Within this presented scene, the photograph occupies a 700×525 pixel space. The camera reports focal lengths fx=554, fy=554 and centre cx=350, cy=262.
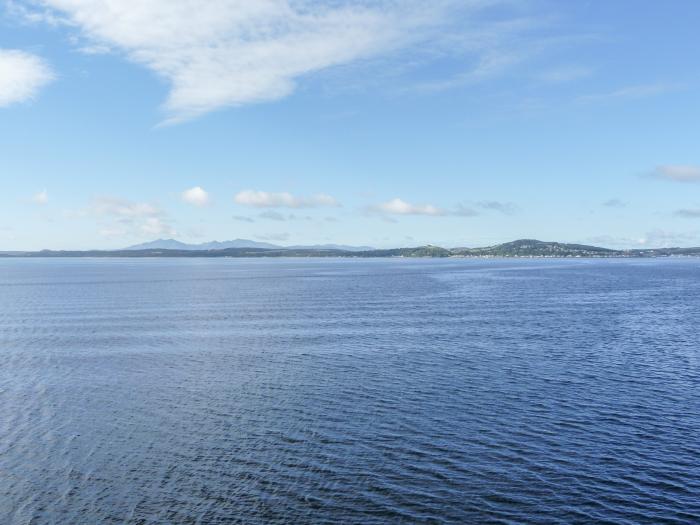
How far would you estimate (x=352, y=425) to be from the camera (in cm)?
4050

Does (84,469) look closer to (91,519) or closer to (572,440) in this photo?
(91,519)

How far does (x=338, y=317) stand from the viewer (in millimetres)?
97062

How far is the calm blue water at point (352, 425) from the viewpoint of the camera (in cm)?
2902

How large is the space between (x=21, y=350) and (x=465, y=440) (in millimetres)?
58891

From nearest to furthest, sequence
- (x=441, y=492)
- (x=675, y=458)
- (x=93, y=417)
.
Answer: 1. (x=441, y=492)
2. (x=675, y=458)
3. (x=93, y=417)

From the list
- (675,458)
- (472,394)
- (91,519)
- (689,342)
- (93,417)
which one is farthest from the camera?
(689,342)

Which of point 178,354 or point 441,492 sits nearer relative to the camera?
point 441,492

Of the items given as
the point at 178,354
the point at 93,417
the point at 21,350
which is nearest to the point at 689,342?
the point at 178,354

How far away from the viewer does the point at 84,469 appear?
33531 millimetres

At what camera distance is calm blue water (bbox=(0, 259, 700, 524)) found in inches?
1142

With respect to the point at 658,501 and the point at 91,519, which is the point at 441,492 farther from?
the point at 91,519

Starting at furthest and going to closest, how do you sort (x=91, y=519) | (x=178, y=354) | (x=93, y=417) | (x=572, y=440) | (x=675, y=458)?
(x=178, y=354) → (x=93, y=417) → (x=572, y=440) → (x=675, y=458) → (x=91, y=519)

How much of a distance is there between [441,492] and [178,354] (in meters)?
44.7

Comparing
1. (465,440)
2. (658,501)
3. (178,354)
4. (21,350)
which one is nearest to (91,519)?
(465,440)
